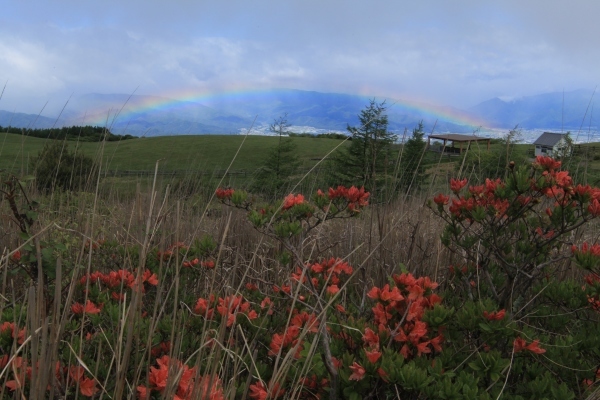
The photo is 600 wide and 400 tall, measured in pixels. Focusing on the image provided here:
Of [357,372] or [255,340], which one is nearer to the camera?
[357,372]

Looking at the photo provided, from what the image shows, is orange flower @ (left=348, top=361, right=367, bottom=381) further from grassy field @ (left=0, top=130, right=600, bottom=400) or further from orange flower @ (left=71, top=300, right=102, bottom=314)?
orange flower @ (left=71, top=300, right=102, bottom=314)

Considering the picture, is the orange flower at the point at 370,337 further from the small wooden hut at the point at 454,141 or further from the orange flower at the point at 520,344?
the small wooden hut at the point at 454,141

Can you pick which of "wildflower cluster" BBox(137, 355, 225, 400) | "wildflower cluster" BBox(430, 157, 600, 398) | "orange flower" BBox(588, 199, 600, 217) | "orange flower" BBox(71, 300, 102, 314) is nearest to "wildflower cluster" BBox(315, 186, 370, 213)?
"wildflower cluster" BBox(430, 157, 600, 398)

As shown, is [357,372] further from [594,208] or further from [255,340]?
[594,208]

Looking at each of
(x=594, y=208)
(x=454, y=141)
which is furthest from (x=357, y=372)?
(x=454, y=141)

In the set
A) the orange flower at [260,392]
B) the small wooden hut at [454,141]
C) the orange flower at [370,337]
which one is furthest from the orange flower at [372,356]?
the small wooden hut at [454,141]

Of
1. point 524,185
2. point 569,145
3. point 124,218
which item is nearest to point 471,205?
point 524,185

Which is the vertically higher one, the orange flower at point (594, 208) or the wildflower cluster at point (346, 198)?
the orange flower at point (594, 208)

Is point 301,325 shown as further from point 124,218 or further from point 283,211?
point 124,218

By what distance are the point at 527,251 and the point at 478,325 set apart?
2.37 feet

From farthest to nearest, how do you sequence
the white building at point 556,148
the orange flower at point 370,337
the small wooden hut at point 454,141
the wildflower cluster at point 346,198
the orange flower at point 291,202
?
1. the white building at point 556,148
2. the small wooden hut at point 454,141
3. the wildflower cluster at point 346,198
4. the orange flower at point 291,202
5. the orange flower at point 370,337

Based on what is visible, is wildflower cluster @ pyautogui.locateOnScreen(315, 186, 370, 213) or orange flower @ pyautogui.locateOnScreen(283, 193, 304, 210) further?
→ wildflower cluster @ pyautogui.locateOnScreen(315, 186, 370, 213)

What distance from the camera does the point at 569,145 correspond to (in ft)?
16.0

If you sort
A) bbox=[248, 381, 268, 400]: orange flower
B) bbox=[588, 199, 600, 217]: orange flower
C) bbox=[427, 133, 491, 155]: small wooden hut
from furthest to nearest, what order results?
bbox=[427, 133, 491, 155]: small wooden hut → bbox=[588, 199, 600, 217]: orange flower → bbox=[248, 381, 268, 400]: orange flower
